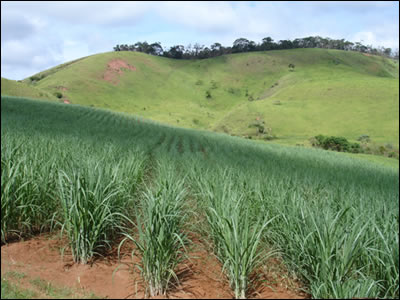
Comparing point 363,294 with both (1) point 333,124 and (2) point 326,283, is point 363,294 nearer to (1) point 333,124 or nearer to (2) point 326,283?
(2) point 326,283

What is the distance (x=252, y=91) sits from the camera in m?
95.1

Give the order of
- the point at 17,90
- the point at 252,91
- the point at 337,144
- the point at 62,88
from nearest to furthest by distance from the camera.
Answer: the point at 337,144
the point at 17,90
the point at 62,88
the point at 252,91

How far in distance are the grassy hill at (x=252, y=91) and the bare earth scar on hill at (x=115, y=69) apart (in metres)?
0.31

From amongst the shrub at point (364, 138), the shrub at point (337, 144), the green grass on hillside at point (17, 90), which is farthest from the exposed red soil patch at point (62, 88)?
the shrub at point (364, 138)

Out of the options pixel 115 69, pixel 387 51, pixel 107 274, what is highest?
pixel 387 51

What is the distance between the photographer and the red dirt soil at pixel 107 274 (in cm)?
310

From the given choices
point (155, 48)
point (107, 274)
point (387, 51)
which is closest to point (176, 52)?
point (155, 48)

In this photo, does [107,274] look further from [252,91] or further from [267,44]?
[267,44]

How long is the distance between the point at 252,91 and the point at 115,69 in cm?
3897

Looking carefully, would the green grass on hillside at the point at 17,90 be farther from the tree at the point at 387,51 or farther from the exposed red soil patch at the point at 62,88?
the tree at the point at 387,51

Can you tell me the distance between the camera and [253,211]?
4340mm

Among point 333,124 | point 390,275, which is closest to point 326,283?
point 390,275

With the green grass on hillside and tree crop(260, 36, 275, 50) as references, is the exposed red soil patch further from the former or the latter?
tree crop(260, 36, 275, 50)

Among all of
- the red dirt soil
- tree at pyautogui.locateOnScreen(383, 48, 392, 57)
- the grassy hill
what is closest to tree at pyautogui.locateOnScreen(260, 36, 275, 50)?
Answer: the grassy hill
